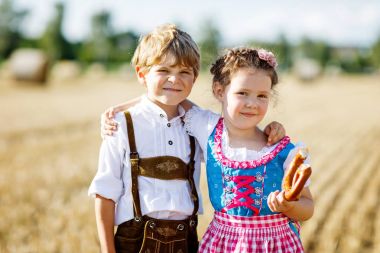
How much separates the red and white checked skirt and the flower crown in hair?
725mm

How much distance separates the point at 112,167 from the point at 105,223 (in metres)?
0.27

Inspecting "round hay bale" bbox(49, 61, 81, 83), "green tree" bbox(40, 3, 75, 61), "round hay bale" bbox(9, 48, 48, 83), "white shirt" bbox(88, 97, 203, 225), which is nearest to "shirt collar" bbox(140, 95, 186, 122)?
"white shirt" bbox(88, 97, 203, 225)

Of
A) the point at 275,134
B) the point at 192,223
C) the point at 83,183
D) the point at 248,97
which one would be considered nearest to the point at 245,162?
the point at 275,134

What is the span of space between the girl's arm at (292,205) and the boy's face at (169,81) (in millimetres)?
729

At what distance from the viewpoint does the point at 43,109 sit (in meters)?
14.0

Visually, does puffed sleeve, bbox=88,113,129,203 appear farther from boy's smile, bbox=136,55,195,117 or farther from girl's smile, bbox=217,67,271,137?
girl's smile, bbox=217,67,271,137

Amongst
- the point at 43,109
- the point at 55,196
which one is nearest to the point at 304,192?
the point at 55,196

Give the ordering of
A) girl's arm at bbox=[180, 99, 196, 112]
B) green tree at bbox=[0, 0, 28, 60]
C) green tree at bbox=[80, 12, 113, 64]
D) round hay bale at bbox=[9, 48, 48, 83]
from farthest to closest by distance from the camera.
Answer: green tree at bbox=[80, 12, 113, 64]
green tree at bbox=[0, 0, 28, 60]
round hay bale at bbox=[9, 48, 48, 83]
girl's arm at bbox=[180, 99, 196, 112]

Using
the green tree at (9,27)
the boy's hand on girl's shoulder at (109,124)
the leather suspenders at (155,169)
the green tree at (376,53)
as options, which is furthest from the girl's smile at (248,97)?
the green tree at (376,53)

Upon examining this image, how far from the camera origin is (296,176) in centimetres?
203

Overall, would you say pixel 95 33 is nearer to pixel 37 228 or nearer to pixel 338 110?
pixel 338 110

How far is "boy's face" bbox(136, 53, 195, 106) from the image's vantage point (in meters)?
2.56

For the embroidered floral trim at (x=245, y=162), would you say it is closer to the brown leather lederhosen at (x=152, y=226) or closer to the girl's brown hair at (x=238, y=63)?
the brown leather lederhosen at (x=152, y=226)

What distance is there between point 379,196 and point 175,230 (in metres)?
3.84
